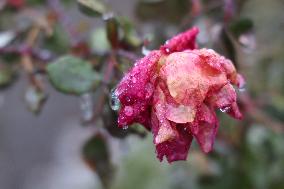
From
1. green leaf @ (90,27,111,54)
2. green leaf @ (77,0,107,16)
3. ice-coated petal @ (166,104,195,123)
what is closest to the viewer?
ice-coated petal @ (166,104,195,123)

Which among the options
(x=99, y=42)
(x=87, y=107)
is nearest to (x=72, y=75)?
(x=87, y=107)

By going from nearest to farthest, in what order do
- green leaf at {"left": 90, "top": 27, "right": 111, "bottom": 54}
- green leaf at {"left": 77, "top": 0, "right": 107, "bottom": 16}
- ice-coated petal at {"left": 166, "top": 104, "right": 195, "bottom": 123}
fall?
ice-coated petal at {"left": 166, "top": 104, "right": 195, "bottom": 123} < green leaf at {"left": 77, "top": 0, "right": 107, "bottom": 16} < green leaf at {"left": 90, "top": 27, "right": 111, "bottom": 54}

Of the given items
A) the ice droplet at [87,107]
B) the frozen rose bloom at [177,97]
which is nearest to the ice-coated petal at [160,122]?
Answer: the frozen rose bloom at [177,97]

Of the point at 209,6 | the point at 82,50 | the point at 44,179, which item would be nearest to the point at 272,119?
the point at 209,6

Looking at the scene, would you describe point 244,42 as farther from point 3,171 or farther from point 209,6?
point 3,171

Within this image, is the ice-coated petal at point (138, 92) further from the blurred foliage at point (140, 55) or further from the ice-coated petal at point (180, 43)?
the blurred foliage at point (140, 55)

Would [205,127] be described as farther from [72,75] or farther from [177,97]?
[72,75]

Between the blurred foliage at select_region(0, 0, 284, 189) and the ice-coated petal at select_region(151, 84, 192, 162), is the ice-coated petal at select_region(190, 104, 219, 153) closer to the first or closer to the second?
the ice-coated petal at select_region(151, 84, 192, 162)

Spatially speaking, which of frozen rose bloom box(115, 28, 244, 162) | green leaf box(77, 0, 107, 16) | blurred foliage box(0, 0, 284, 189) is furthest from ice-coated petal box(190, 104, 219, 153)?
green leaf box(77, 0, 107, 16)
